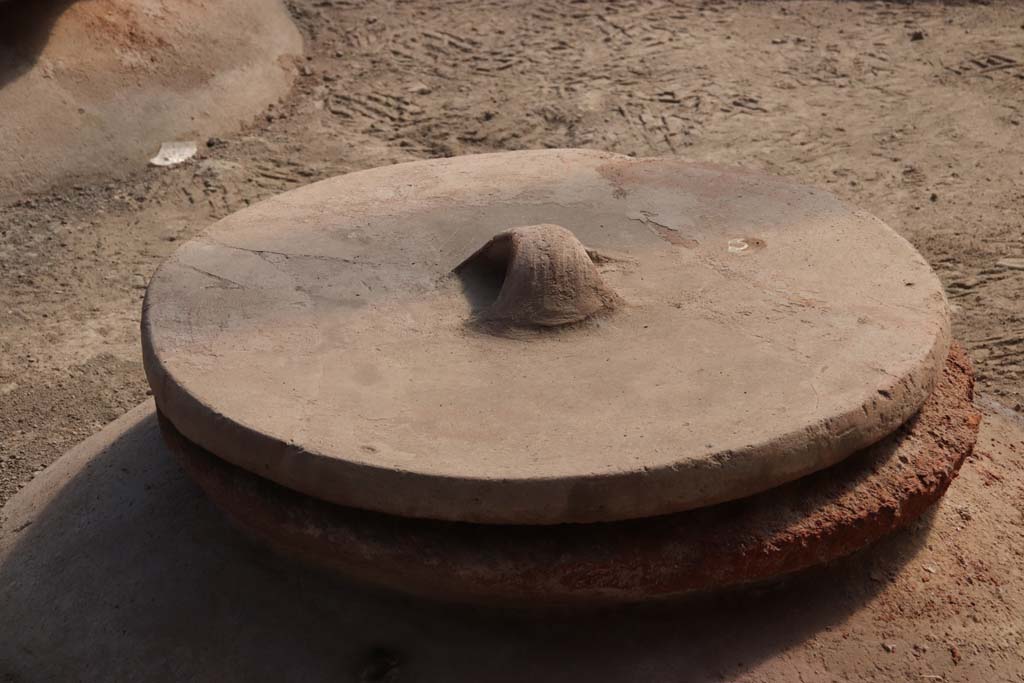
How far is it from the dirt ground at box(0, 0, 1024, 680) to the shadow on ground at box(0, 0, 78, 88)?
71cm

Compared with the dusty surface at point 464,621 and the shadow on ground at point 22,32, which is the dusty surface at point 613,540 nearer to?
the dusty surface at point 464,621

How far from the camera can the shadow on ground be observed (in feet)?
19.6

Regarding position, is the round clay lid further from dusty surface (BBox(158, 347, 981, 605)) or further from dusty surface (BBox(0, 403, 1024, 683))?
dusty surface (BBox(0, 403, 1024, 683))

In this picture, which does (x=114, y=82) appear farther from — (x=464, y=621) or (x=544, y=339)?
(x=464, y=621)

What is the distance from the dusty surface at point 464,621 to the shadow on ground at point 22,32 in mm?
3846

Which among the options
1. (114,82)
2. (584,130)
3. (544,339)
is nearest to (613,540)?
(544,339)

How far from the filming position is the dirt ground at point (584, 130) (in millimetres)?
4648

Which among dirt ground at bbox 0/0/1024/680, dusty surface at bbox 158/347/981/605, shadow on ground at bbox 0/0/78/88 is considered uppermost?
dusty surface at bbox 158/347/981/605

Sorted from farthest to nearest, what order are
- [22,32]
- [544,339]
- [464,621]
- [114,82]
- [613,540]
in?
[114,82] → [22,32] → [544,339] → [464,621] → [613,540]

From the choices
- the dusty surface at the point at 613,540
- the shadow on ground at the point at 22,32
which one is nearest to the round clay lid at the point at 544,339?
the dusty surface at the point at 613,540

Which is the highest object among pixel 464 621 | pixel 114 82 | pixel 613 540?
pixel 613 540

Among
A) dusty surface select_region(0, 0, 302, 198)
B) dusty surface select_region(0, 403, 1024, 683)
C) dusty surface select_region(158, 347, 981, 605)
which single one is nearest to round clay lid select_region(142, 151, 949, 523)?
dusty surface select_region(158, 347, 981, 605)

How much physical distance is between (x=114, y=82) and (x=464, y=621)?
469 cm

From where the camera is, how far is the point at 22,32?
6070 millimetres
